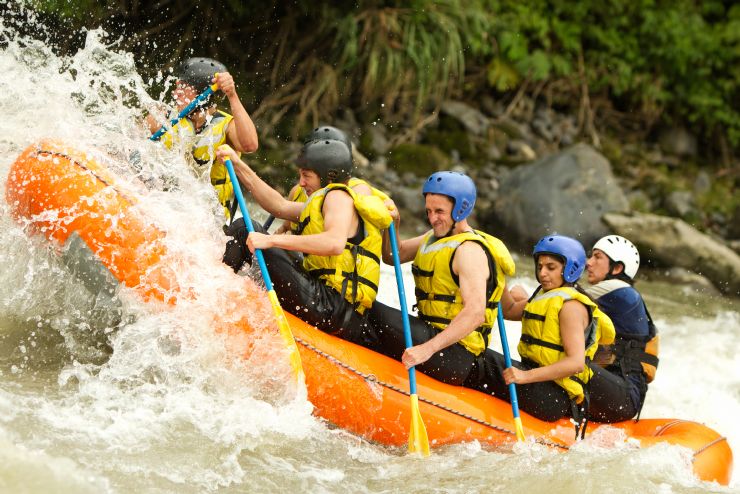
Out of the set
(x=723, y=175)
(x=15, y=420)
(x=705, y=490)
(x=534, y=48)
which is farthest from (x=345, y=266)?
(x=723, y=175)

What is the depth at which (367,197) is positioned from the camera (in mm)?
4961

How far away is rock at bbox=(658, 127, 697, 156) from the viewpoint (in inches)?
581

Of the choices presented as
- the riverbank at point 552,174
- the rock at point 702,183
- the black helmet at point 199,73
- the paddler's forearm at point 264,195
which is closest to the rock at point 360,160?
the riverbank at point 552,174

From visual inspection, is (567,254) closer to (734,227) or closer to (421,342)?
(421,342)

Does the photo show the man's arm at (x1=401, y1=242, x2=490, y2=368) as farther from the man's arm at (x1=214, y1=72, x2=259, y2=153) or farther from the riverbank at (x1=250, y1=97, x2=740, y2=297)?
the riverbank at (x1=250, y1=97, x2=740, y2=297)

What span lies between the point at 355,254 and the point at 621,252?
190 cm

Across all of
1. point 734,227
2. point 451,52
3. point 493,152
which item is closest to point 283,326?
point 451,52

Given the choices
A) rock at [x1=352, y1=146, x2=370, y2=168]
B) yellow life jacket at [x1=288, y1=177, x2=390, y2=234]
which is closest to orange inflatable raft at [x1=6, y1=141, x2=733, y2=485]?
yellow life jacket at [x1=288, y1=177, x2=390, y2=234]

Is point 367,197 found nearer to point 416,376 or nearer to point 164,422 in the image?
point 416,376

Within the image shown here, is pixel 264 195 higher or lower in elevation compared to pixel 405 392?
higher

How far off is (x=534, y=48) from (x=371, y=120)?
329 cm

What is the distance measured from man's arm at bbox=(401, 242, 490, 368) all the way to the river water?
530 mm

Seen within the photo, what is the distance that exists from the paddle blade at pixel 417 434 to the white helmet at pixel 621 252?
1.79 meters

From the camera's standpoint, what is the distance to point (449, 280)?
16.6 feet
